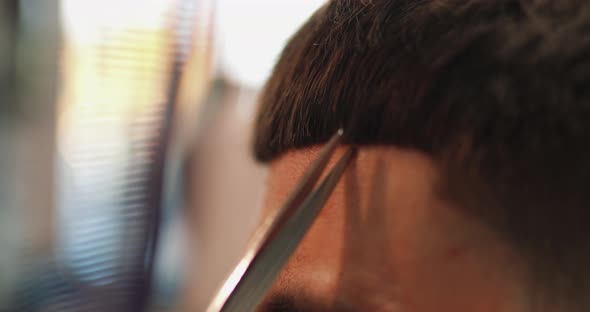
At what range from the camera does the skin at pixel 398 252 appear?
0.84ft

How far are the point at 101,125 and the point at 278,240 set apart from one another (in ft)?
3.15

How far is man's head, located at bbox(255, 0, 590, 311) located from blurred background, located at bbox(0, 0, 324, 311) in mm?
722

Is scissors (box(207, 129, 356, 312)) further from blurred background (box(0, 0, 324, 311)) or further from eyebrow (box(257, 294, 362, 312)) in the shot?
blurred background (box(0, 0, 324, 311))

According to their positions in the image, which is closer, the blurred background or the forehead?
the forehead

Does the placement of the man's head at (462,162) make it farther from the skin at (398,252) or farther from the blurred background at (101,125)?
the blurred background at (101,125)

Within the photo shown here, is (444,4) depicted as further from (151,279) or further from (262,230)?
(151,279)

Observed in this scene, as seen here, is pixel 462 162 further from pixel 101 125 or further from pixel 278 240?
pixel 101 125

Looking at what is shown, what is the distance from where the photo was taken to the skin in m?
0.26

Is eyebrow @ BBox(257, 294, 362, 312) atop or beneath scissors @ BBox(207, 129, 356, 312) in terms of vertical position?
beneath

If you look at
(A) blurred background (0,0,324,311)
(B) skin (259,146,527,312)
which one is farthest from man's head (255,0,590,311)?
(A) blurred background (0,0,324,311)

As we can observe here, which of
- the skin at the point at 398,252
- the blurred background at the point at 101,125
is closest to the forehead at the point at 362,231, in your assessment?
the skin at the point at 398,252

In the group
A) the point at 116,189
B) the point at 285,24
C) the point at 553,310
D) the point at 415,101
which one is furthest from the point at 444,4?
the point at 116,189

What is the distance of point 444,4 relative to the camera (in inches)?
11.8

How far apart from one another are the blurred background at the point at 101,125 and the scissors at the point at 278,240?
2.36ft
